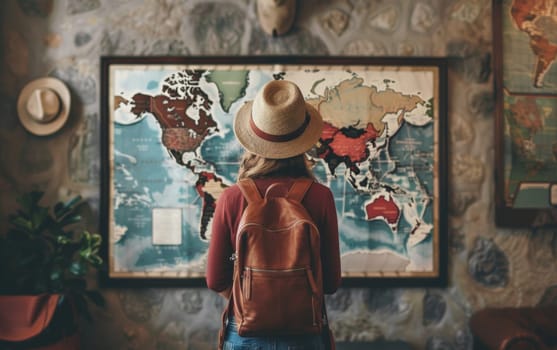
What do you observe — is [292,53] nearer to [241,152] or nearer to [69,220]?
[241,152]

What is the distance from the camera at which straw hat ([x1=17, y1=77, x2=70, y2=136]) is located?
2.50 m

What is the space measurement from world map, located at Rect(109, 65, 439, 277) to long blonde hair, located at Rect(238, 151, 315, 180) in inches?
39.2

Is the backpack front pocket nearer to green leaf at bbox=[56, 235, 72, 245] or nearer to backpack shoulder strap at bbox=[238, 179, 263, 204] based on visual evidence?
backpack shoulder strap at bbox=[238, 179, 263, 204]

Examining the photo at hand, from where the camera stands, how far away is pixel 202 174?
2521mm

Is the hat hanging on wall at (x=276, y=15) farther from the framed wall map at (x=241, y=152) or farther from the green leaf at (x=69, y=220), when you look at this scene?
the green leaf at (x=69, y=220)

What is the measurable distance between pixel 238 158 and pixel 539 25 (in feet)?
5.90

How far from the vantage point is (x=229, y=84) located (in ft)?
8.27

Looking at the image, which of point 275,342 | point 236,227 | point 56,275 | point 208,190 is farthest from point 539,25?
point 56,275

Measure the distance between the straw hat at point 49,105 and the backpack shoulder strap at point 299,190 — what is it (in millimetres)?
1642

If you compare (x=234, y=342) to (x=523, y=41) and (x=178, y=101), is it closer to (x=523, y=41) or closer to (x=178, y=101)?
(x=178, y=101)

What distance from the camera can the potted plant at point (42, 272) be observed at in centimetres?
210

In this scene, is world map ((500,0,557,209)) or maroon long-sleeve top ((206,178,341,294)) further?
world map ((500,0,557,209))

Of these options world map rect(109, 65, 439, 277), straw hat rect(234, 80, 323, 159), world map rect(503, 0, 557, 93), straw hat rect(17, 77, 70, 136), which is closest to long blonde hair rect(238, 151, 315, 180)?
straw hat rect(234, 80, 323, 159)

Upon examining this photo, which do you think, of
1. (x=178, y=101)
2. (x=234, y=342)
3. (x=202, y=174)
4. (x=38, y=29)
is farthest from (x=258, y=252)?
(x=38, y=29)
